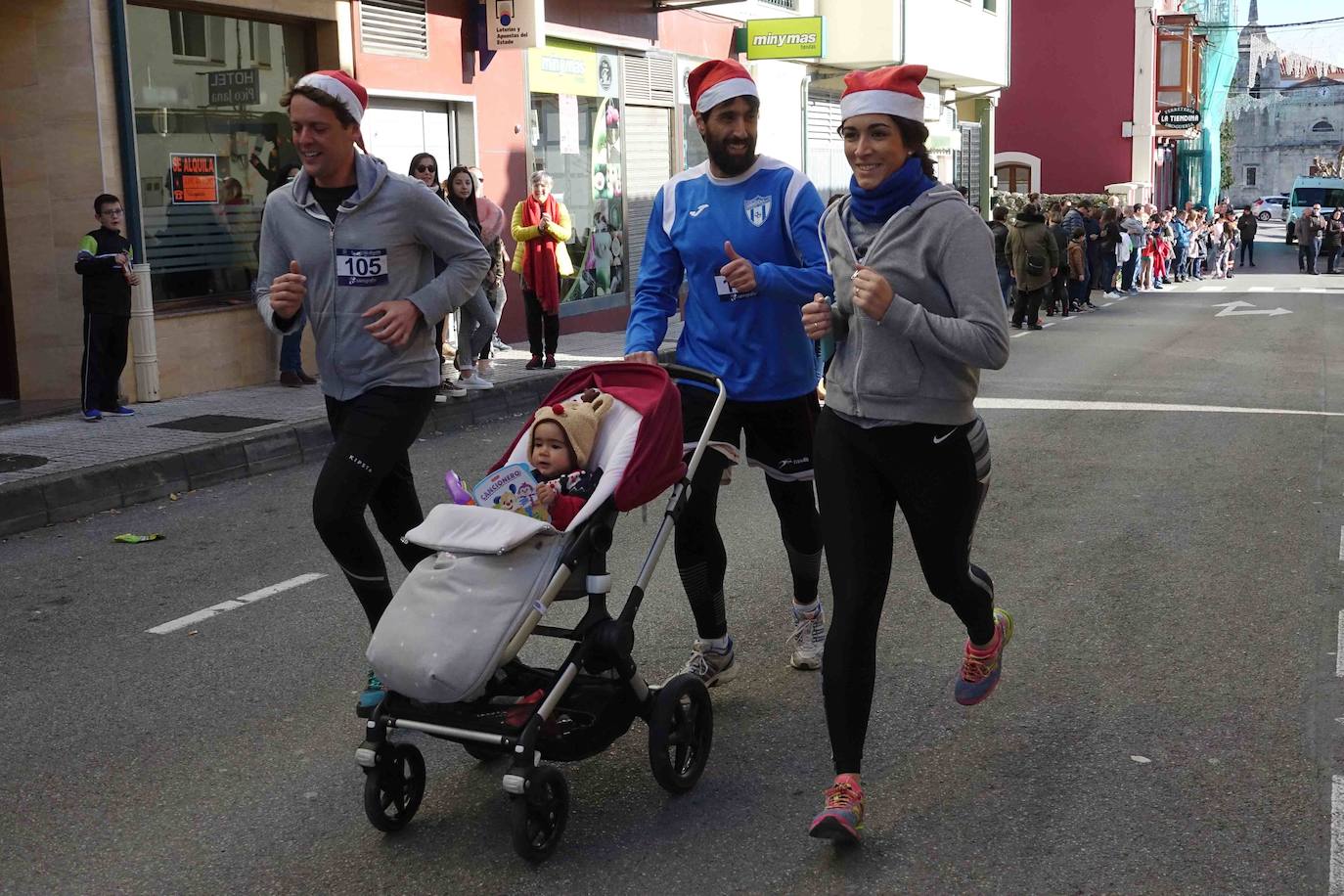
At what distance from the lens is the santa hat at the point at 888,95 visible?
3.73m

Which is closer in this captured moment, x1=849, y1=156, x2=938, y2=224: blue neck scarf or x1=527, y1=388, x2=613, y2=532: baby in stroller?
x1=849, y1=156, x2=938, y2=224: blue neck scarf

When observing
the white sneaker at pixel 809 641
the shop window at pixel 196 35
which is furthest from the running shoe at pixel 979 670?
the shop window at pixel 196 35

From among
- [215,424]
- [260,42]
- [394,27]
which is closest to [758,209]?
[215,424]

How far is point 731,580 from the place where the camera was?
21.8 feet

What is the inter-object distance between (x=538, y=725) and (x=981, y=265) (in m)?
1.58

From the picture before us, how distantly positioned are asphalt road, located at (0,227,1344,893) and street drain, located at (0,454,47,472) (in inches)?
34.4

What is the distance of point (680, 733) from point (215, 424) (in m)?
7.48

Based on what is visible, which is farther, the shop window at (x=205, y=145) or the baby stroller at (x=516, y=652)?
the shop window at (x=205, y=145)

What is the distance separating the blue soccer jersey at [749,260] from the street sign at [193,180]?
29.5 feet

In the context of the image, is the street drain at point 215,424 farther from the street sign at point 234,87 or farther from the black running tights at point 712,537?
the black running tights at point 712,537

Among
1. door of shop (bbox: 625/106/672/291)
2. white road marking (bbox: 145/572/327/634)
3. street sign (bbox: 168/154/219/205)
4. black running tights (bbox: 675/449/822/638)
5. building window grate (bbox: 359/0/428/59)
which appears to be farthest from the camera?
door of shop (bbox: 625/106/672/291)

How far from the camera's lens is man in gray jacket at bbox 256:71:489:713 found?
4457 mm

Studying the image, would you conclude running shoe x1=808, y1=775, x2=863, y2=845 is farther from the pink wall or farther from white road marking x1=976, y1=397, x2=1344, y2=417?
the pink wall

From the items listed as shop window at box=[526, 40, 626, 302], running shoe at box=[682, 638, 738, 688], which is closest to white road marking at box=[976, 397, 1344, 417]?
shop window at box=[526, 40, 626, 302]
